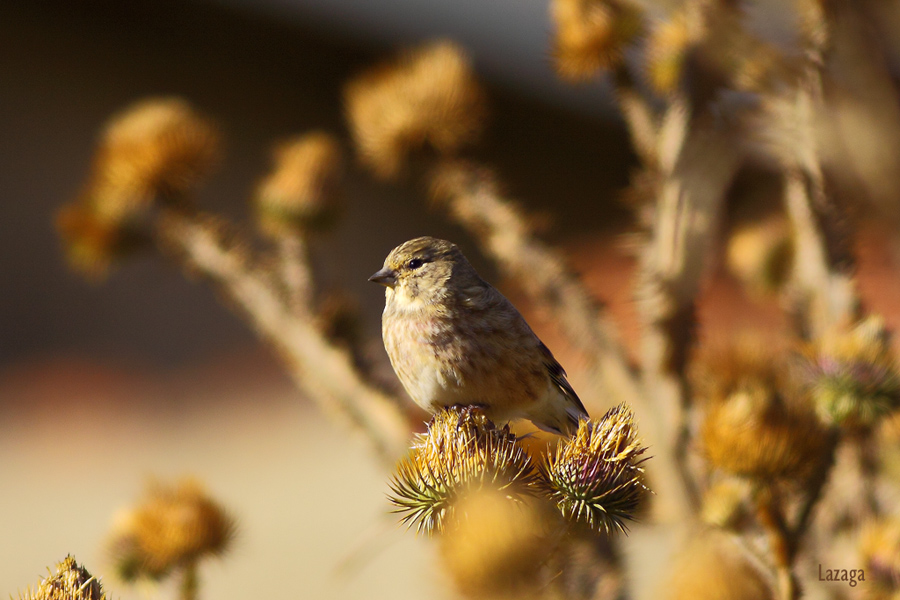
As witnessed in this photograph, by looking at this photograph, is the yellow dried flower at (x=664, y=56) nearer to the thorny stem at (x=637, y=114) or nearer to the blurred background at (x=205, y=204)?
the thorny stem at (x=637, y=114)

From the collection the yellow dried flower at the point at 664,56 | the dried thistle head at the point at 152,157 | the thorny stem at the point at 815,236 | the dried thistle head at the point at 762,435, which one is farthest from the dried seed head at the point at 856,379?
the dried thistle head at the point at 152,157

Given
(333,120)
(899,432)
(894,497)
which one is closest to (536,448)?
(899,432)

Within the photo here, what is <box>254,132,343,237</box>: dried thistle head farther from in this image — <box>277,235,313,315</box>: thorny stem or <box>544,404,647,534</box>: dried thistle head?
<box>544,404,647,534</box>: dried thistle head

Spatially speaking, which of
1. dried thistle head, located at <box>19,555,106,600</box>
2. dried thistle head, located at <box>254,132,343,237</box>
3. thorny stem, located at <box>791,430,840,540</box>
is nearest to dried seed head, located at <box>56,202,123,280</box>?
dried thistle head, located at <box>254,132,343,237</box>

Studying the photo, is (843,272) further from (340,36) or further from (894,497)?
(340,36)

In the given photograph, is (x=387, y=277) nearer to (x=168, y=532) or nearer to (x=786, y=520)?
(x=168, y=532)

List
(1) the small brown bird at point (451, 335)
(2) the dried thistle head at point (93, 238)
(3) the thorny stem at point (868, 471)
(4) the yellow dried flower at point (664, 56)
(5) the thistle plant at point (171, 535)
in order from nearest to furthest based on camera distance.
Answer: (1) the small brown bird at point (451, 335) → (5) the thistle plant at point (171, 535) → (3) the thorny stem at point (868, 471) → (4) the yellow dried flower at point (664, 56) → (2) the dried thistle head at point (93, 238)

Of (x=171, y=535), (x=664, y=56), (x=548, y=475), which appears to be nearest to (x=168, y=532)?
(x=171, y=535)

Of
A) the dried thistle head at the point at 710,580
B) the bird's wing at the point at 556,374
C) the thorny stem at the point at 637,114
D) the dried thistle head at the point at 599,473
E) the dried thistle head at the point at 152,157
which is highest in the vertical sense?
the dried thistle head at the point at 152,157

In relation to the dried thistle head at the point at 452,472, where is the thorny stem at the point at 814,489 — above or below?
below
